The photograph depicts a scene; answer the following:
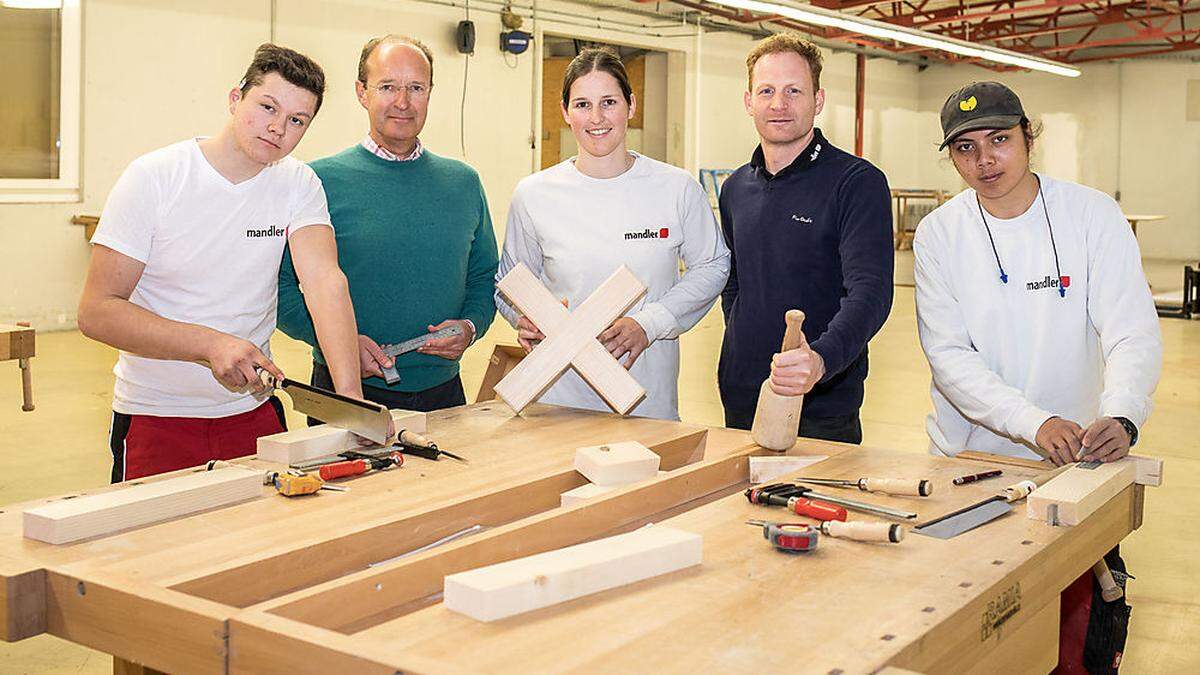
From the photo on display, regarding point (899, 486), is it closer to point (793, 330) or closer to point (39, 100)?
point (793, 330)

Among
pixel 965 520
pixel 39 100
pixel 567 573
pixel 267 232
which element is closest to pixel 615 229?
pixel 267 232

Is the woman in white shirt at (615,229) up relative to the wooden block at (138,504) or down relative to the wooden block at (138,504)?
up

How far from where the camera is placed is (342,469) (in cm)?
188

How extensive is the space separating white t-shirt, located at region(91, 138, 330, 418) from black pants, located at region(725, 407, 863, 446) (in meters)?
1.06


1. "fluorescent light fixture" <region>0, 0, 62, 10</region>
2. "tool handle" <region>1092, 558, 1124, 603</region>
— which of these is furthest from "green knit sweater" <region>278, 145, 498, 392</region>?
"fluorescent light fixture" <region>0, 0, 62, 10</region>

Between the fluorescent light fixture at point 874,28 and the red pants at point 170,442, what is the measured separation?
7582 mm

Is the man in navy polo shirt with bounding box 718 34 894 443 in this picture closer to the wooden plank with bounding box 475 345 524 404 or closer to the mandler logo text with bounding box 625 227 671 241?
the mandler logo text with bounding box 625 227 671 241

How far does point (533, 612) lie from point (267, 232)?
1.21m

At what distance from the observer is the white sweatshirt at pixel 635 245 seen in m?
2.64

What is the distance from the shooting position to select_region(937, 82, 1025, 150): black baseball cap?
2223mm

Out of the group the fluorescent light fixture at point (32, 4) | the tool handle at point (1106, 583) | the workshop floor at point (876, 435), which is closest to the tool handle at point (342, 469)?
the tool handle at point (1106, 583)

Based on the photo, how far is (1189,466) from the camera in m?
5.33

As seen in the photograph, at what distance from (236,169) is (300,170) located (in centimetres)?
15

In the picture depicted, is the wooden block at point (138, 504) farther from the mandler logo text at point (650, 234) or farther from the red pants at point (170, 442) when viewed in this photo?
the mandler logo text at point (650, 234)
